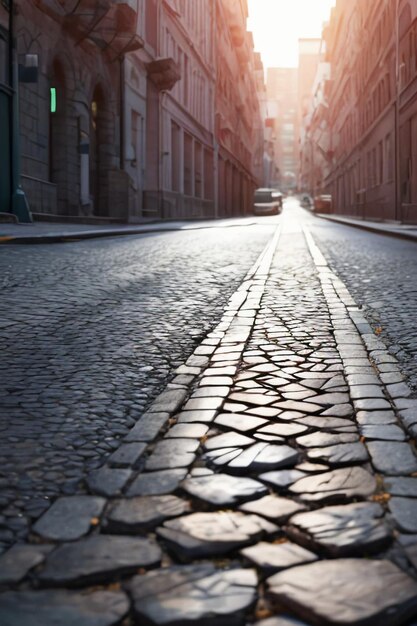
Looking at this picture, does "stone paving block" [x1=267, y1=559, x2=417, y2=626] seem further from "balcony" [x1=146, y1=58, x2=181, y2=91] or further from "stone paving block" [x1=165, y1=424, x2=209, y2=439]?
"balcony" [x1=146, y1=58, x2=181, y2=91]

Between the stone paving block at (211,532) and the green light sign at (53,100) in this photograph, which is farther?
the green light sign at (53,100)

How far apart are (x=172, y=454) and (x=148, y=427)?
32cm

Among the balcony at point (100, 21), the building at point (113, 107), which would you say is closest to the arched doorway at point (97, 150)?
the building at point (113, 107)

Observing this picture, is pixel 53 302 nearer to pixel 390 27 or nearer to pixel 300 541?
pixel 300 541

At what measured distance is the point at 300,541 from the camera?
74.1 inches

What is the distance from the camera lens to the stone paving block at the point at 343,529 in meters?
1.84

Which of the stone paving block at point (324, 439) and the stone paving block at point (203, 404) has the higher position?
the stone paving block at point (203, 404)

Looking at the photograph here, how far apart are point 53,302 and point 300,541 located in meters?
4.75

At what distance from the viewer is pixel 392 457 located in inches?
97.7

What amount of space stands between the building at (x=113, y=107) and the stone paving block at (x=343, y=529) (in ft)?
57.7

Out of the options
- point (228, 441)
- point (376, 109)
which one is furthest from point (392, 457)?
point (376, 109)

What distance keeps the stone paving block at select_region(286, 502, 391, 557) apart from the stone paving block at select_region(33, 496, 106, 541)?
53cm

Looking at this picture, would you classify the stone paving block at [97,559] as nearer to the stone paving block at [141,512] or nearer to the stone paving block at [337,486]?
the stone paving block at [141,512]

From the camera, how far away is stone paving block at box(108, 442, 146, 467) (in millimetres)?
2477
